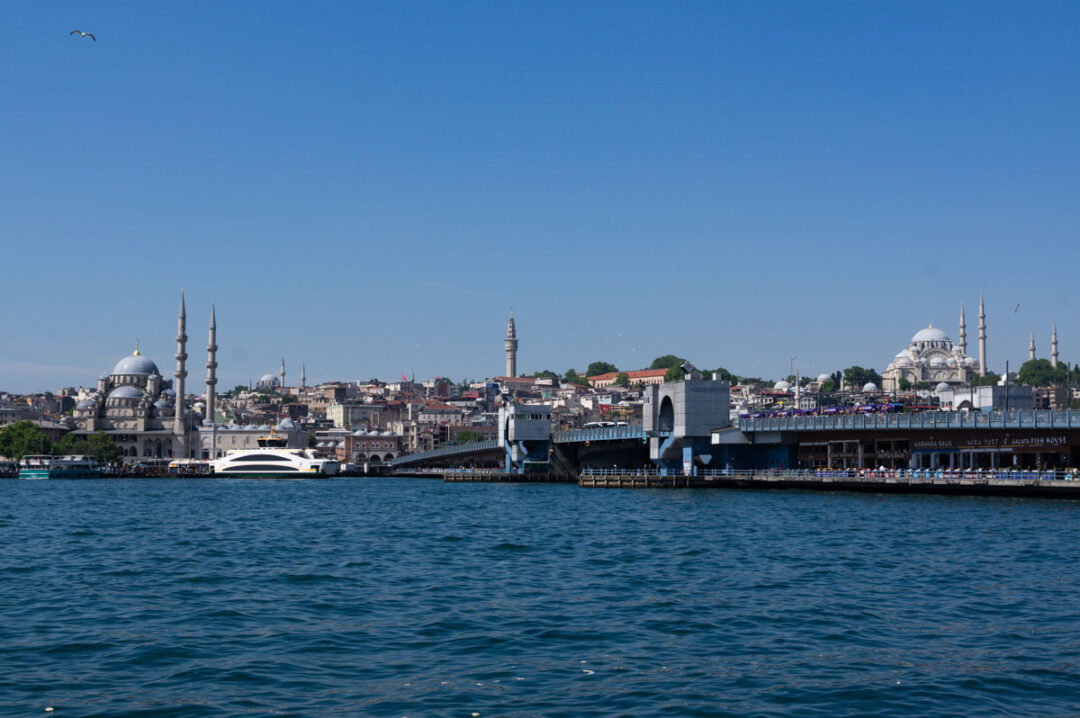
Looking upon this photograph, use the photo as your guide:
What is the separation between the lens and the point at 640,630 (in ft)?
55.2

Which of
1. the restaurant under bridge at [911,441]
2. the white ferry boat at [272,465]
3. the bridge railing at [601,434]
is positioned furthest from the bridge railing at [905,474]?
the white ferry boat at [272,465]

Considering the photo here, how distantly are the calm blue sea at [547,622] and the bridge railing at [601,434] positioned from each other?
44.5 m

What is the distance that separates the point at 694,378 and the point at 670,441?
4.06 meters

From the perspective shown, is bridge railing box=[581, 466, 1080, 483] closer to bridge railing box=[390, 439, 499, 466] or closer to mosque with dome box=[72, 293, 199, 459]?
bridge railing box=[390, 439, 499, 466]

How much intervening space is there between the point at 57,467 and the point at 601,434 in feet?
181

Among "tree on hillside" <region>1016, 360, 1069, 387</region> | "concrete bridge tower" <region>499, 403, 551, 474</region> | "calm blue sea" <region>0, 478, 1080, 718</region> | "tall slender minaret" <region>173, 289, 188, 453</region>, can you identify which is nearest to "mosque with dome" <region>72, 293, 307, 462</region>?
"tall slender minaret" <region>173, 289, 188, 453</region>

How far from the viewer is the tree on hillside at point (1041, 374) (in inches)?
7288

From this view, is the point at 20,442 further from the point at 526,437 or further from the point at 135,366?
the point at 526,437

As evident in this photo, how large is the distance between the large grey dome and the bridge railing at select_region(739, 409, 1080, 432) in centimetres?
11401

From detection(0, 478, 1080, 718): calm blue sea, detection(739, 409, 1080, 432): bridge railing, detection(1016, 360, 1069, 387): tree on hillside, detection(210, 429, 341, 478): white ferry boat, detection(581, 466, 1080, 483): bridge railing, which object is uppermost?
detection(1016, 360, 1069, 387): tree on hillside

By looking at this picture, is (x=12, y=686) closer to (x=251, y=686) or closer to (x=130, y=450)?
(x=251, y=686)

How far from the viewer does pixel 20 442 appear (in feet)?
397

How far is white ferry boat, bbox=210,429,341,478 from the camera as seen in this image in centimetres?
10925

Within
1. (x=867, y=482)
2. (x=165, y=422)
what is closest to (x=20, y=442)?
(x=165, y=422)
